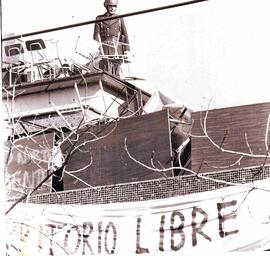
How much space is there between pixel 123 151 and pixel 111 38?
15.5ft

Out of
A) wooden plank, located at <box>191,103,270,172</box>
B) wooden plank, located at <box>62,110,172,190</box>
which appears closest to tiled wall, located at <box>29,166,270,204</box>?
wooden plank, located at <box>191,103,270,172</box>

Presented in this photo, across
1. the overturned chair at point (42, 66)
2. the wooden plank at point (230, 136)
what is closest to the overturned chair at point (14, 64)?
the overturned chair at point (42, 66)

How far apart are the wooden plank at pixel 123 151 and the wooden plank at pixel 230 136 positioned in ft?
1.84

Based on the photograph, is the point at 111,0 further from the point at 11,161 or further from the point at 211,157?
the point at 211,157

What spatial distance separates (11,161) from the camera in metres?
16.4

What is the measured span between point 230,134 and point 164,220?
171 centimetres

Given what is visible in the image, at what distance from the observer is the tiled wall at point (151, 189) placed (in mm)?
13734

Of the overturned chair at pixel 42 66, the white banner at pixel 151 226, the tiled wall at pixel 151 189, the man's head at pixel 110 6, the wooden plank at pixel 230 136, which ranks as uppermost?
the man's head at pixel 110 6

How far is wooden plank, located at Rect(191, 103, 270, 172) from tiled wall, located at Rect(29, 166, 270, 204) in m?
0.26

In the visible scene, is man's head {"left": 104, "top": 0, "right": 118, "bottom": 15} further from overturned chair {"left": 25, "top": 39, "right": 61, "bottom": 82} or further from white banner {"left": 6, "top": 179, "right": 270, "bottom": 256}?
white banner {"left": 6, "top": 179, "right": 270, "bottom": 256}

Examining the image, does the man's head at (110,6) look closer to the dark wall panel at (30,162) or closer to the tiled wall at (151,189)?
the dark wall panel at (30,162)

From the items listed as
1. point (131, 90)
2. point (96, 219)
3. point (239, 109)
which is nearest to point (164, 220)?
point (96, 219)

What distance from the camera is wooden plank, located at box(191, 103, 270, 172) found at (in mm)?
14203

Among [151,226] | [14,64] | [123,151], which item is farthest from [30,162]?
[14,64]
